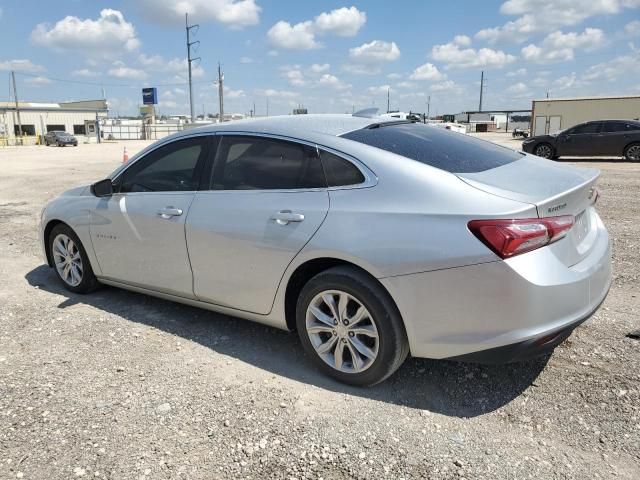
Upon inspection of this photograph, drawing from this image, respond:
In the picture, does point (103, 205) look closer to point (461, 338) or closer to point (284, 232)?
point (284, 232)

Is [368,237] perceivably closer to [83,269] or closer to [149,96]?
[83,269]

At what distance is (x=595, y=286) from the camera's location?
2.89 meters

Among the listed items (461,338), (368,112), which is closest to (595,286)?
(461,338)

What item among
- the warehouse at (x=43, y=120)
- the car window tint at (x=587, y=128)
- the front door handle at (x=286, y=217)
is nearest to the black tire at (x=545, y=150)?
the car window tint at (x=587, y=128)

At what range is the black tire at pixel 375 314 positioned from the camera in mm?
2898

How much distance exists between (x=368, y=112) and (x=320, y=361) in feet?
6.37

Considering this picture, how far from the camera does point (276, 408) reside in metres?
2.99

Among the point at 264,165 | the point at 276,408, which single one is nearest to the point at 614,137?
the point at 264,165

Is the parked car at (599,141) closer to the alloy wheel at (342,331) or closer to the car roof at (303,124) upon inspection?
the car roof at (303,124)

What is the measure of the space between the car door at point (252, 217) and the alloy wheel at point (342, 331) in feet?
1.13

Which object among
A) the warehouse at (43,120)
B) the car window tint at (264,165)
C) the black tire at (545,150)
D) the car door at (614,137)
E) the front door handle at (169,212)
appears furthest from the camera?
the warehouse at (43,120)

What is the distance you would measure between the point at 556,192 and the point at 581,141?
A: 1754 cm

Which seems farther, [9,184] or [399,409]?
[9,184]

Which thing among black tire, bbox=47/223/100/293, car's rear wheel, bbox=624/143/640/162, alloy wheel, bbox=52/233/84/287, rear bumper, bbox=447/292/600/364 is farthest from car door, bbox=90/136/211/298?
car's rear wheel, bbox=624/143/640/162
